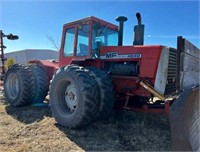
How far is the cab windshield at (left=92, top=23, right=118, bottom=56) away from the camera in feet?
19.6

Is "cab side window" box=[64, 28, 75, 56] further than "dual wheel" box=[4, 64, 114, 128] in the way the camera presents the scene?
Yes

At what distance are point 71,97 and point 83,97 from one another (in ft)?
2.61

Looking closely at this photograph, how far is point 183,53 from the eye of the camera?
4.23 m

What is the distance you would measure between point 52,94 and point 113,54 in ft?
5.36

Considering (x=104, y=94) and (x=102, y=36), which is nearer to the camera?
(x=104, y=94)

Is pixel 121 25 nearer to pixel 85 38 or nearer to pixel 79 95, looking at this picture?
pixel 85 38

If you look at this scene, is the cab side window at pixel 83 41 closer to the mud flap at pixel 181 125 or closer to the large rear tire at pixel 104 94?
the large rear tire at pixel 104 94

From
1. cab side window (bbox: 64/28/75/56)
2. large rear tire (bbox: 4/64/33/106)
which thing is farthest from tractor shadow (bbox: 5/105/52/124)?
cab side window (bbox: 64/28/75/56)

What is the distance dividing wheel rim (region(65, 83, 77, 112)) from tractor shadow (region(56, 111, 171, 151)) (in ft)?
1.64

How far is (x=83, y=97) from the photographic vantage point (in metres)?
4.78

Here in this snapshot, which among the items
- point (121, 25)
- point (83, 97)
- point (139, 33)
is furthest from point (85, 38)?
point (83, 97)

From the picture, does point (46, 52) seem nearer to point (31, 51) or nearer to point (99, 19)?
point (31, 51)

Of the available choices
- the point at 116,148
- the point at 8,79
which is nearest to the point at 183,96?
the point at 116,148

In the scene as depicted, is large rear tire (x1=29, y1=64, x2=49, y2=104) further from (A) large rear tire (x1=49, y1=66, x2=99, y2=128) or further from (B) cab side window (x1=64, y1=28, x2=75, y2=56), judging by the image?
(A) large rear tire (x1=49, y1=66, x2=99, y2=128)
